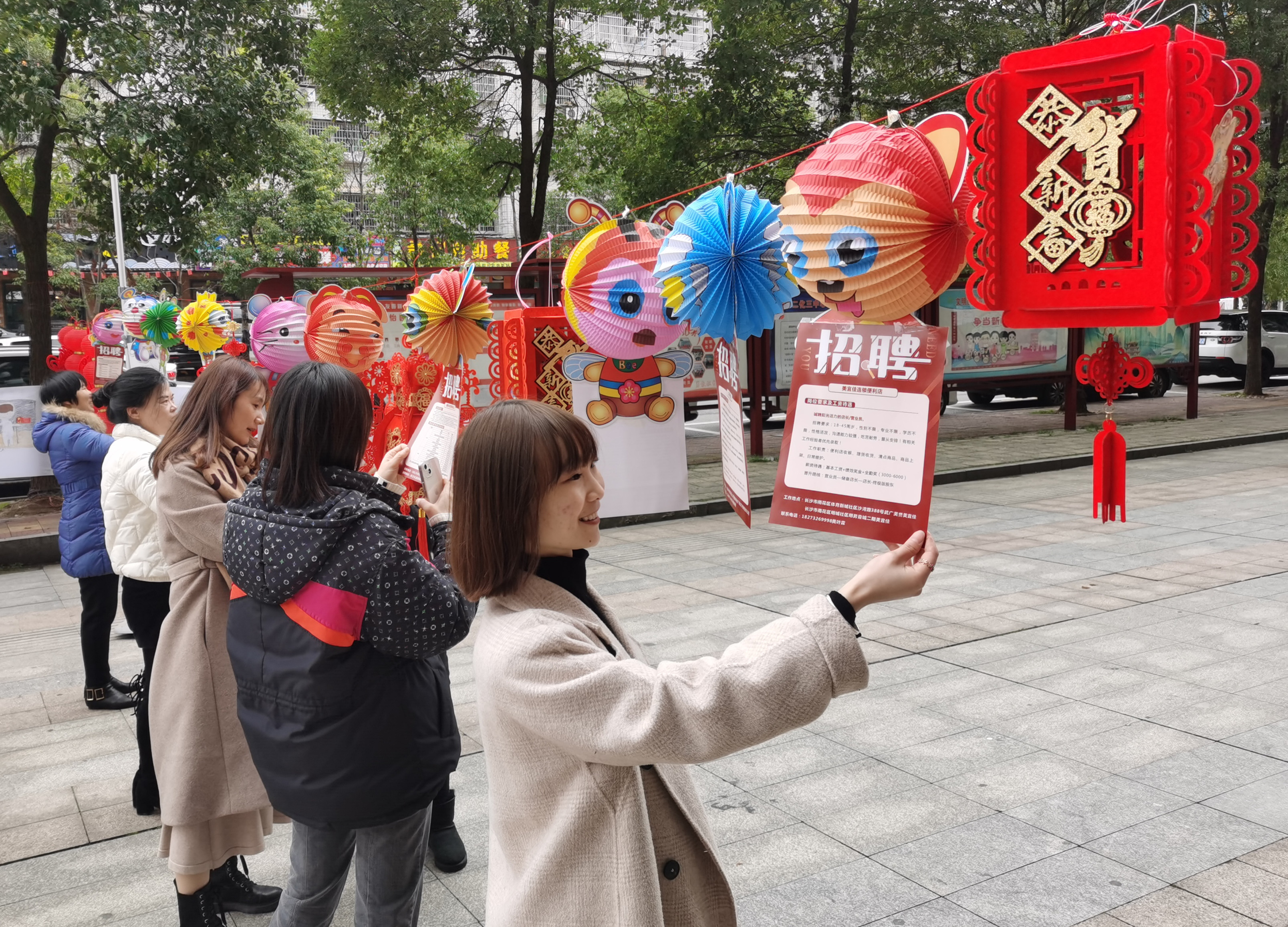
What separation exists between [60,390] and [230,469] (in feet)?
9.47

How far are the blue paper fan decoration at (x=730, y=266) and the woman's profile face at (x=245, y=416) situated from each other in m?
1.38

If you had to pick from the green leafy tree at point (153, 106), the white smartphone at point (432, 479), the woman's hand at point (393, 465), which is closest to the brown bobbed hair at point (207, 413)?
the woman's hand at point (393, 465)

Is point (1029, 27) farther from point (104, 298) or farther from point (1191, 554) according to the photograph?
point (104, 298)

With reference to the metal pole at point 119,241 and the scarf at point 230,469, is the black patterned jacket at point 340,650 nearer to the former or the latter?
the scarf at point 230,469

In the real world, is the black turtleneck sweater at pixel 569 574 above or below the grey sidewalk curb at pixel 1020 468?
above

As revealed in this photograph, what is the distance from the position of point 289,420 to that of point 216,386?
0.89 m

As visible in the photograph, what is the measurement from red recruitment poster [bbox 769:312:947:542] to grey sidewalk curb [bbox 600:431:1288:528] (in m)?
7.37

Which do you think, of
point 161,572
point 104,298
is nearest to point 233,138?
point 161,572

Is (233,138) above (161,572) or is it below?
above

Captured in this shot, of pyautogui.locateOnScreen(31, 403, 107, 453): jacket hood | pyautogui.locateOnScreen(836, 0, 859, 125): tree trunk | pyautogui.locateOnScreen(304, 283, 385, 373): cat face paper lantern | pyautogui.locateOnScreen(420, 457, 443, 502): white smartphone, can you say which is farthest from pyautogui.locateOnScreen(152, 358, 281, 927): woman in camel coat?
pyautogui.locateOnScreen(836, 0, 859, 125): tree trunk

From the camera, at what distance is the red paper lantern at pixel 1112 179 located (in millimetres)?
1882

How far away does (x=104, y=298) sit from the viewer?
24.5 m

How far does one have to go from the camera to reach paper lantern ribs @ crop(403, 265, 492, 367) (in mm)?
3541

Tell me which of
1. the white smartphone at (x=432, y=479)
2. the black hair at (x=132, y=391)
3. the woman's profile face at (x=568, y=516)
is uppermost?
the black hair at (x=132, y=391)
